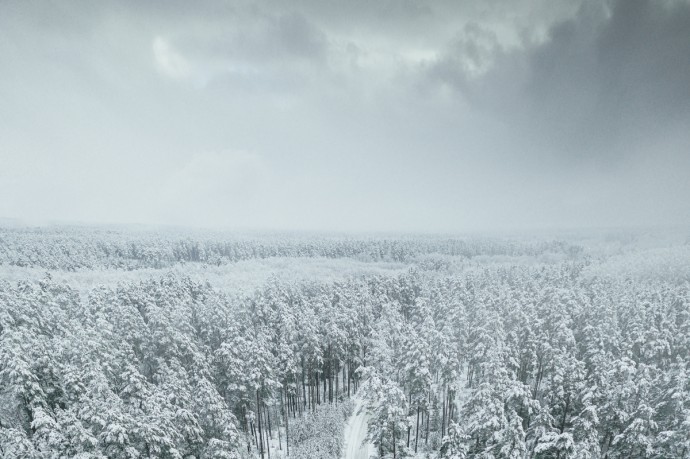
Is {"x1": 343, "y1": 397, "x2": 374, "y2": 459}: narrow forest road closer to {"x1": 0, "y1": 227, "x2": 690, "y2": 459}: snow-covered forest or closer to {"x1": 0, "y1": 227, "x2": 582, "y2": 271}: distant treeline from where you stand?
{"x1": 0, "y1": 227, "x2": 690, "y2": 459}: snow-covered forest

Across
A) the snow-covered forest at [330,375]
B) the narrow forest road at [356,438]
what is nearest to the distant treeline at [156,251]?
the snow-covered forest at [330,375]

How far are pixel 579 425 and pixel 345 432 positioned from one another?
1000 inches

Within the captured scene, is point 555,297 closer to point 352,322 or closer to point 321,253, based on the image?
point 352,322

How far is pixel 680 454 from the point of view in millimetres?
20859

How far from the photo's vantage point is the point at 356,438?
38.7 meters

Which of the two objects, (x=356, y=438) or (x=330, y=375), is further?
(x=330, y=375)

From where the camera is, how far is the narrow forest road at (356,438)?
35916 millimetres

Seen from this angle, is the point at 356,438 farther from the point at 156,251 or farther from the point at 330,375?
the point at 156,251

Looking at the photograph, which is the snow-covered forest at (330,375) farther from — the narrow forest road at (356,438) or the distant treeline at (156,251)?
the distant treeline at (156,251)

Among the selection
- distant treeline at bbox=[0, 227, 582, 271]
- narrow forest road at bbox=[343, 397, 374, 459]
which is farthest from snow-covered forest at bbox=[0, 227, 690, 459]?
distant treeline at bbox=[0, 227, 582, 271]

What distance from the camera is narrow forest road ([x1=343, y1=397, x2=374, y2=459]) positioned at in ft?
118

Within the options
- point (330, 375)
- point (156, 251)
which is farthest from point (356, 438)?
point (156, 251)

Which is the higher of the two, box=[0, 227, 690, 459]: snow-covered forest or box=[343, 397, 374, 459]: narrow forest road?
box=[0, 227, 690, 459]: snow-covered forest

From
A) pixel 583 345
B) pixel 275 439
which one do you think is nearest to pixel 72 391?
pixel 275 439
